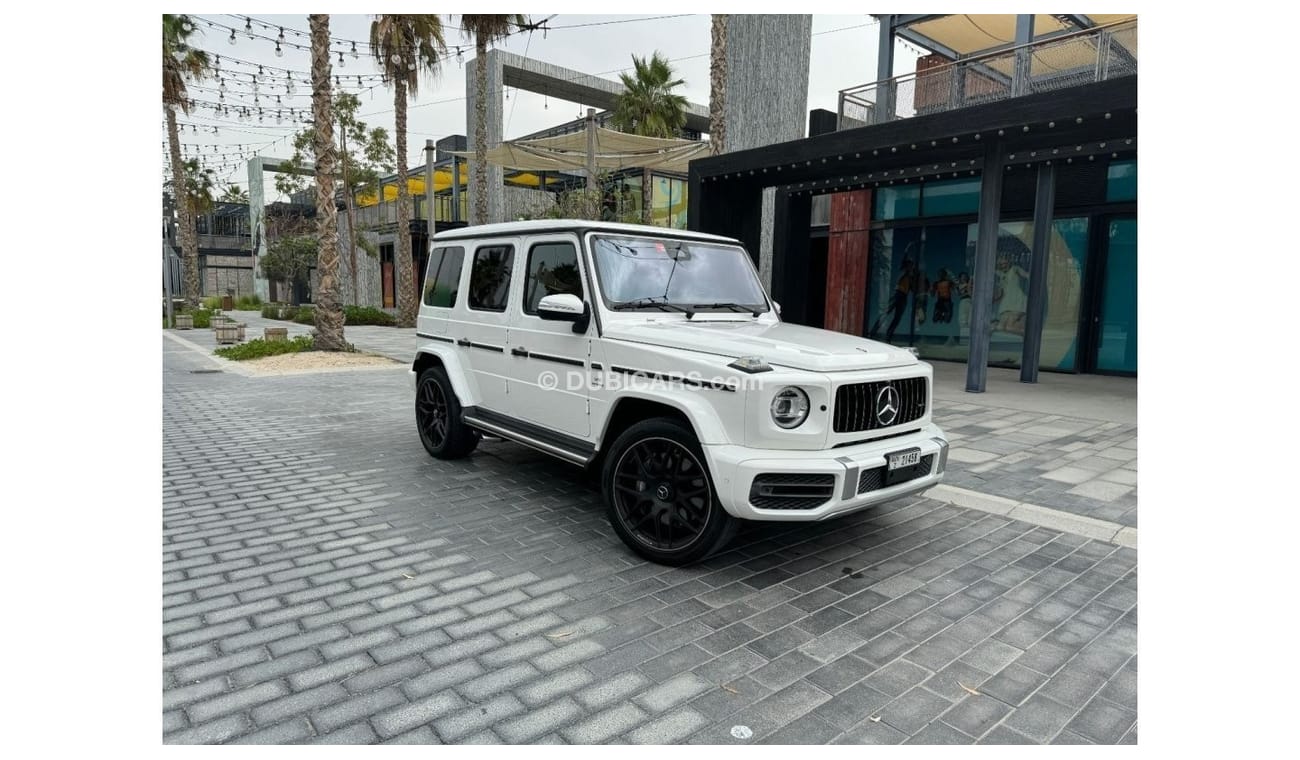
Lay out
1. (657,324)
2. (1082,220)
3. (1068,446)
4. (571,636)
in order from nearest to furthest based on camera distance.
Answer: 1. (571,636)
2. (657,324)
3. (1068,446)
4. (1082,220)

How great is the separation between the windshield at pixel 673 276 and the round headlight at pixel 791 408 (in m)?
1.27

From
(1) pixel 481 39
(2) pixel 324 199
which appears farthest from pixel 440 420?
(1) pixel 481 39

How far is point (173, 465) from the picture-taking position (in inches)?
242

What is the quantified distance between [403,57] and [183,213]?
37.2 feet

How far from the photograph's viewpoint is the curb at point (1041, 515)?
4672mm

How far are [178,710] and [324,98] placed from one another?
13.7 metres

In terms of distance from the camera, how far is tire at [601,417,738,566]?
383cm

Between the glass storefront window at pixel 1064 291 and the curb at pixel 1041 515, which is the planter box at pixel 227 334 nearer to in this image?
the curb at pixel 1041 515

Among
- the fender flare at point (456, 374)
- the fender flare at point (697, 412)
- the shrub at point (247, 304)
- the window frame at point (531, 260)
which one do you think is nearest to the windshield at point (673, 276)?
the window frame at point (531, 260)

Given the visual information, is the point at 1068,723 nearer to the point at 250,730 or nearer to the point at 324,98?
the point at 250,730

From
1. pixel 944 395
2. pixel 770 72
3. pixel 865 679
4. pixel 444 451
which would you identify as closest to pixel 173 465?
pixel 444 451

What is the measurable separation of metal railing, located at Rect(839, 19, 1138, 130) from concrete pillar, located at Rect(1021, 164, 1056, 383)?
1.53 m

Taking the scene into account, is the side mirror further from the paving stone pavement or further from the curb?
the curb

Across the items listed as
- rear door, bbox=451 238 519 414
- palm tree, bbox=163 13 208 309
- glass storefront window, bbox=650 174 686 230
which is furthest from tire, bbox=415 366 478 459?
glass storefront window, bbox=650 174 686 230
